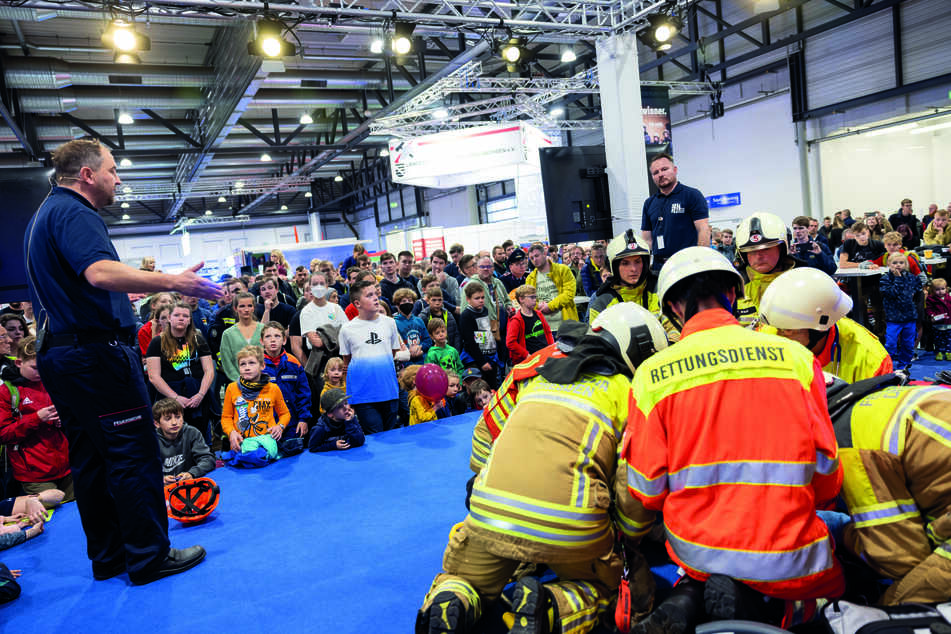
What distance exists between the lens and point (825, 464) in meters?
1.74

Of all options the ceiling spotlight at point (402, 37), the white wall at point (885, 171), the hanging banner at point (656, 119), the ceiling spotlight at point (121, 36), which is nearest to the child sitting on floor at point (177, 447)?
the ceiling spotlight at point (121, 36)

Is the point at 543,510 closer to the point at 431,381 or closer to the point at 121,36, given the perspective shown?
the point at 431,381

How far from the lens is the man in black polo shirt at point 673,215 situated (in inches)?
170

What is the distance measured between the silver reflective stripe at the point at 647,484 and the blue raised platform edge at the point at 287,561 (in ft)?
3.71

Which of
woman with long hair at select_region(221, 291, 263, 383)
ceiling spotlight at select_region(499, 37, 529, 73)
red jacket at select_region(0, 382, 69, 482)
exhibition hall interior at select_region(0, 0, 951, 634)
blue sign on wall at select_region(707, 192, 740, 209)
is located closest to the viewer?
exhibition hall interior at select_region(0, 0, 951, 634)

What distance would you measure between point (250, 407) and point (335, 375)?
2.61 ft

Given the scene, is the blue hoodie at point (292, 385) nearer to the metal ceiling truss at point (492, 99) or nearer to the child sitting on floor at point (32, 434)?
the child sitting on floor at point (32, 434)

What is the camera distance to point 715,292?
2.03 meters

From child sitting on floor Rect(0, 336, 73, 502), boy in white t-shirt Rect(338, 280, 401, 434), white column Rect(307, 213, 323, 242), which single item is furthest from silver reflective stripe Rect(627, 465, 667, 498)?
white column Rect(307, 213, 323, 242)

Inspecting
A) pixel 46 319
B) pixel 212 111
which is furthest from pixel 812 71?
pixel 46 319

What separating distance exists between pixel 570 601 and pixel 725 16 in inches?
684

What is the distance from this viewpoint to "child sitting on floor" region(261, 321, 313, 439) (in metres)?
5.11

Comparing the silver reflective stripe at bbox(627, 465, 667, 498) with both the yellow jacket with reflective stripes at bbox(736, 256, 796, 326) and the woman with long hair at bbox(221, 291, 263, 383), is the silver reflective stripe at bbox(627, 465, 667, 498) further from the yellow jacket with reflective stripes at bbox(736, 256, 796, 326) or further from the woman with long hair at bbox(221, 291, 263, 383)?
the woman with long hair at bbox(221, 291, 263, 383)

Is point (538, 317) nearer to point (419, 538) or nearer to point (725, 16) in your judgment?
point (419, 538)
